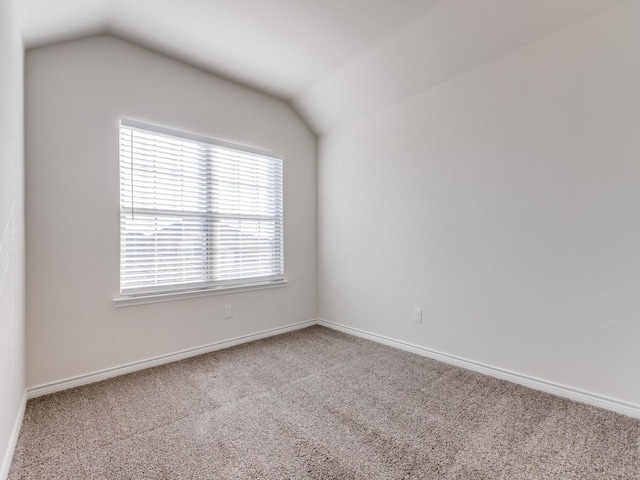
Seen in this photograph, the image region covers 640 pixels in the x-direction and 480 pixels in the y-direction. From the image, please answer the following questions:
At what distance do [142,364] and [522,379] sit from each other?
2.90m

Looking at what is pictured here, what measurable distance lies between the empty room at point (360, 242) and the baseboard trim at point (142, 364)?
2 centimetres

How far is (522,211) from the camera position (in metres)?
2.36

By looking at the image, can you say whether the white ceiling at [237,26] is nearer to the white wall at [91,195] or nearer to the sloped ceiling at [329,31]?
the sloped ceiling at [329,31]

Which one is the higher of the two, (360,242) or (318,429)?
(360,242)

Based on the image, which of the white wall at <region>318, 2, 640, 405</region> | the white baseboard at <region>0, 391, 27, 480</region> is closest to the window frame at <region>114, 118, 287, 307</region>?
the white baseboard at <region>0, 391, 27, 480</region>

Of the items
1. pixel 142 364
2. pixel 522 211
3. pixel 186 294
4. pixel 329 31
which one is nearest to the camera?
pixel 522 211

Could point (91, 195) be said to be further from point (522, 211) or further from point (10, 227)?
point (522, 211)

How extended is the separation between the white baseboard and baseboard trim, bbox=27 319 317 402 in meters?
0.15

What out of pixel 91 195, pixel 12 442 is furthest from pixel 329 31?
pixel 12 442

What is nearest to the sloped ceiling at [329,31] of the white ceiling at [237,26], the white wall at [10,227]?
the white ceiling at [237,26]

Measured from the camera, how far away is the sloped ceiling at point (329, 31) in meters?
2.10

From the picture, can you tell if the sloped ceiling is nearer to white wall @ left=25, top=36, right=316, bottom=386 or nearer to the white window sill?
white wall @ left=25, top=36, right=316, bottom=386

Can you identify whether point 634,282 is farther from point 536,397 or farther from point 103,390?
point 103,390

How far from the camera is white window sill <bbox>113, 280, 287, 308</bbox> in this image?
2.56m
